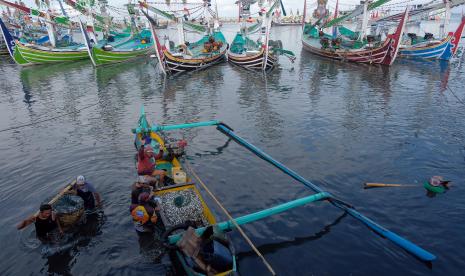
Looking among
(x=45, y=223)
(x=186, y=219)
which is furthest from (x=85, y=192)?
(x=186, y=219)

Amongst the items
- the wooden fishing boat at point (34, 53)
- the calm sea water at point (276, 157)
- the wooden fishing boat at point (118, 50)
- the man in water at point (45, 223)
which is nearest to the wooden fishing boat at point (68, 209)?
the man in water at point (45, 223)

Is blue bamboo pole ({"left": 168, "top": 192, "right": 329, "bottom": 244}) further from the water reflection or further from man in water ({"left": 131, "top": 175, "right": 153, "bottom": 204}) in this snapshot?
the water reflection

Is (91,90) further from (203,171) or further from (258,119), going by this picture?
(203,171)

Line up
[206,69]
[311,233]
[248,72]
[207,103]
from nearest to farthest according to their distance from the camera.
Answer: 1. [311,233]
2. [207,103]
3. [248,72]
4. [206,69]

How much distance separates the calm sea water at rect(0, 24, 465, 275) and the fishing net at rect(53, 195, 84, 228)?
67 cm

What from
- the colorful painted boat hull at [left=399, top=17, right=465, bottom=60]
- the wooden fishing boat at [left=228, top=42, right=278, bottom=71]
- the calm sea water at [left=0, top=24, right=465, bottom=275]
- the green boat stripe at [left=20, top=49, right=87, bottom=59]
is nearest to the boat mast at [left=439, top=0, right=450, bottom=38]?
the colorful painted boat hull at [left=399, top=17, right=465, bottom=60]

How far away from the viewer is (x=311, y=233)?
848 centimetres

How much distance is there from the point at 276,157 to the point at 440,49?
33251mm

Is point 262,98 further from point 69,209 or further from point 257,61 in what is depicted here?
point 69,209

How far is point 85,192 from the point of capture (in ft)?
29.6

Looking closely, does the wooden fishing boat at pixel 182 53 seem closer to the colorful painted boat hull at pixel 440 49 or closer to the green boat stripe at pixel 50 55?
the green boat stripe at pixel 50 55

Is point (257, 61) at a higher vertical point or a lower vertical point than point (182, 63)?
lower

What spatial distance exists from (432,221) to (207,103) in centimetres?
1560

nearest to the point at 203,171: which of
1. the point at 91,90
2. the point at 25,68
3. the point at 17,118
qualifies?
the point at 17,118
